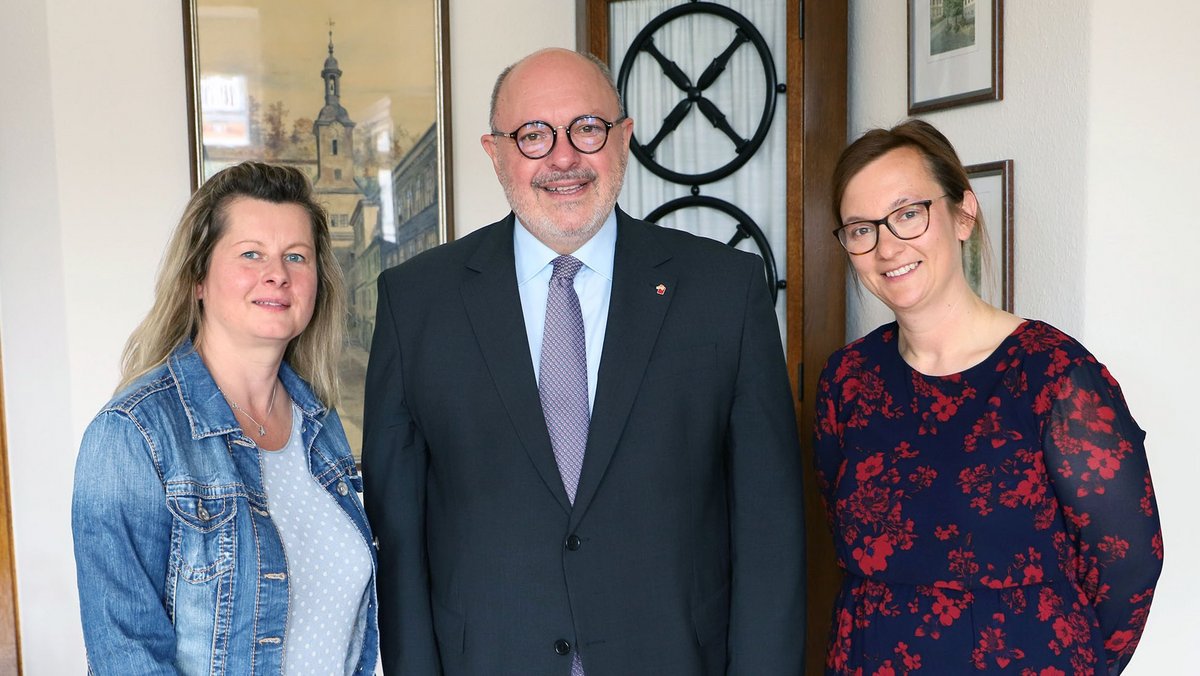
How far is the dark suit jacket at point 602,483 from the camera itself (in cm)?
173

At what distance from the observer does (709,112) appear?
2.95m

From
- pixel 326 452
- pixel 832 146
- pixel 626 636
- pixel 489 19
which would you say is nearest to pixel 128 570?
pixel 326 452

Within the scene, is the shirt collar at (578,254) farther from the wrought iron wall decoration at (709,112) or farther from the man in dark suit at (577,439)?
the wrought iron wall decoration at (709,112)

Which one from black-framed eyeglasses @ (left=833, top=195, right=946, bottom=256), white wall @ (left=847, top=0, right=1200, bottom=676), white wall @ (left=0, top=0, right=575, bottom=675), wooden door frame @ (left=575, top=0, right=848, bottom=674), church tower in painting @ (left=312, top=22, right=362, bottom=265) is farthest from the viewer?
church tower in painting @ (left=312, top=22, right=362, bottom=265)

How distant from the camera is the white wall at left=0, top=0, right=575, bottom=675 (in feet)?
10.3

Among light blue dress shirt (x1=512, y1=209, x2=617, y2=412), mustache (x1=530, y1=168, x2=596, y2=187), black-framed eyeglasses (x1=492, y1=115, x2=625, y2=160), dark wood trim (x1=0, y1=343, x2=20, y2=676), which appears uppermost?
black-framed eyeglasses (x1=492, y1=115, x2=625, y2=160)

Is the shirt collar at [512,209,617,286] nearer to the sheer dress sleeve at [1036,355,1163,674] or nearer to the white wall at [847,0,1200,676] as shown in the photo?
the sheer dress sleeve at [1036,355,1163,674]

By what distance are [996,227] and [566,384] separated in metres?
1.17

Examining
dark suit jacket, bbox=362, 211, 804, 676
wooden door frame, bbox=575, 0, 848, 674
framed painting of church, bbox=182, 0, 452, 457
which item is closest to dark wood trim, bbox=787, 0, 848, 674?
wooden door frame, bbox=575, 0, 848, 674

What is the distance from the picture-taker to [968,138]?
2.42 m

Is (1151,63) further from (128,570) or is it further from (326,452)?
(128,570)

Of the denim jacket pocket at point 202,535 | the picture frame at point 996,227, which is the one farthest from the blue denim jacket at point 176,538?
the picture frame at point 996,227

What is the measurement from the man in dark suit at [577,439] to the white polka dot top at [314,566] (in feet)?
0.33

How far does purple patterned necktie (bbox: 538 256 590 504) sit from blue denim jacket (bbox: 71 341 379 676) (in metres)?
0.50
